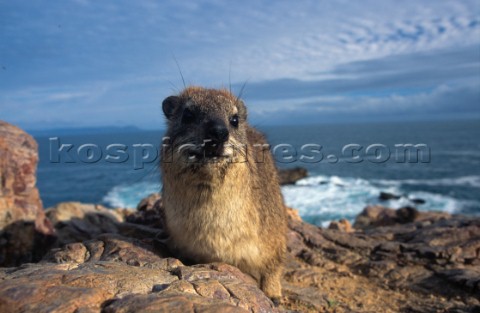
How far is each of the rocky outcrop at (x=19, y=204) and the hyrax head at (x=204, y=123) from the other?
373 centimetres

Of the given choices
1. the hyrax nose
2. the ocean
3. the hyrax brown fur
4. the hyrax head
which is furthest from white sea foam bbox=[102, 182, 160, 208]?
the hyrax nose

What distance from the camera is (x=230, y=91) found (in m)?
7.03

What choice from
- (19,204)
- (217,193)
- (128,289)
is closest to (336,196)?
(19,204)

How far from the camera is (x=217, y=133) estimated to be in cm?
489

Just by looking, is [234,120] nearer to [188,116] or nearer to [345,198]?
[188,116]

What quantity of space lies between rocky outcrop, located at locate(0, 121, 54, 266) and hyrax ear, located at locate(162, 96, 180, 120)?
146 inches

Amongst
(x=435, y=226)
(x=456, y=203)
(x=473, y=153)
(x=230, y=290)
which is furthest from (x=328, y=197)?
(x=473, y=153)

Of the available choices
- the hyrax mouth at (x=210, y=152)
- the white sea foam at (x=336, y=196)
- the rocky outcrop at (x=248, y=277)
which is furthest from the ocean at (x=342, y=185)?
the hyrax mouth at (x=210, y=152)

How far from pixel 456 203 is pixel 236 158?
3584 cm

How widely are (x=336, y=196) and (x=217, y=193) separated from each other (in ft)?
108

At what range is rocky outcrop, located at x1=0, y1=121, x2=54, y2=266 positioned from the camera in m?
7.66

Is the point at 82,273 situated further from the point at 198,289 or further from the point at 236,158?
the point at 236,158

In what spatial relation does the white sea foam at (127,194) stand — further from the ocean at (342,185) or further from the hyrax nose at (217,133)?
the hyrax nose at (217,133)

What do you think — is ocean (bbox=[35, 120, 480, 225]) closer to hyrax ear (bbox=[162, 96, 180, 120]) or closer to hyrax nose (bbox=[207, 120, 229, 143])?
hyrax ear (bbox=[162, 96, 180, 120])
